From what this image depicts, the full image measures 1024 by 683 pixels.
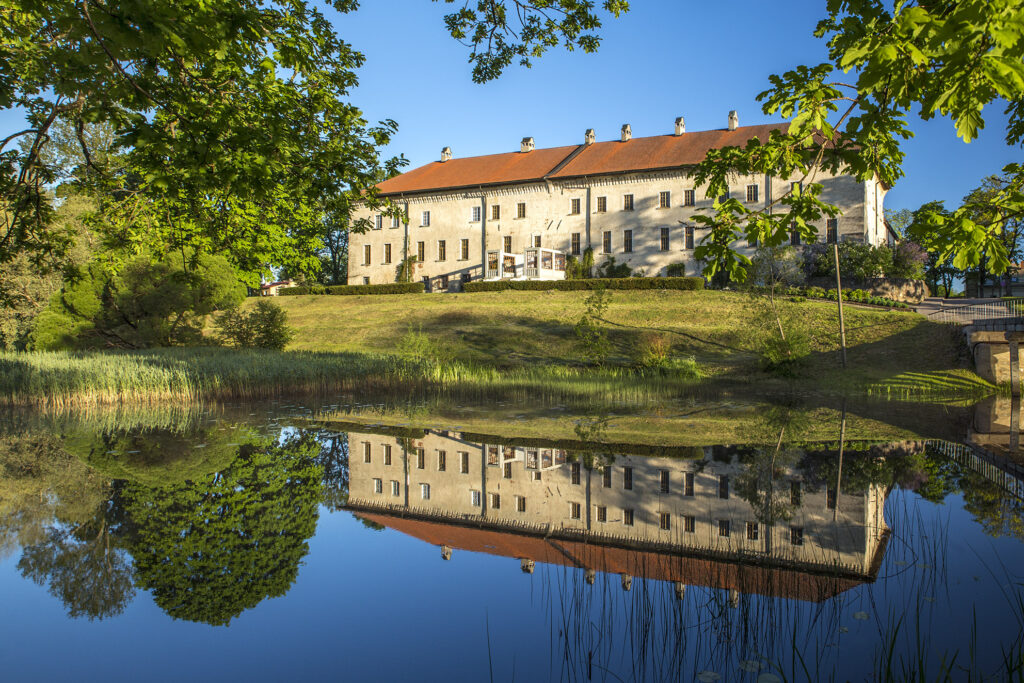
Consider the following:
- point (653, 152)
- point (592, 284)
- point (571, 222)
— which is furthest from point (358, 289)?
point (653, 152)

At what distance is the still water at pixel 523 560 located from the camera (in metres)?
3.08

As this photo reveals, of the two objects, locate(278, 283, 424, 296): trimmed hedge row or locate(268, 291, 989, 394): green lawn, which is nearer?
locate(268, 291, 989, 394): green lawn

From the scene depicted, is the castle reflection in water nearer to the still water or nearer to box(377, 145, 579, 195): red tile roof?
the still water

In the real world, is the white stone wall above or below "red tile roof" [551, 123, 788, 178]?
below

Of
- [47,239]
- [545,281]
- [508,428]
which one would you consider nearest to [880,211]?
[545,281]

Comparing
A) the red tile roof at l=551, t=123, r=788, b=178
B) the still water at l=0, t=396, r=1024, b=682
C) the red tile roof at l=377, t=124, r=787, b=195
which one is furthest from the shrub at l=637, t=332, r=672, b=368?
the red tile roof at l=551, t=123, r=788, b=178

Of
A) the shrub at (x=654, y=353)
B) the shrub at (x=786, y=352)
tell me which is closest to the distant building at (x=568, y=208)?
the shrub at (x=654, y=353)

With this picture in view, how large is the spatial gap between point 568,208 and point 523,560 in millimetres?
40521

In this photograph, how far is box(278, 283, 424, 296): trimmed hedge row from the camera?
4122cm

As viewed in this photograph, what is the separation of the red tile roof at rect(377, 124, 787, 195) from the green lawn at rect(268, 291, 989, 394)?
12.2 metres

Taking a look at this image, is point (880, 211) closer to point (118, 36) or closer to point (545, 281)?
point (545, 281)

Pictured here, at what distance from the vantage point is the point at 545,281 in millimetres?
36438

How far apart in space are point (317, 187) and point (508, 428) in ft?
14.3

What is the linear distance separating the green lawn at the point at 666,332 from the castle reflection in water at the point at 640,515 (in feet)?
41.7
